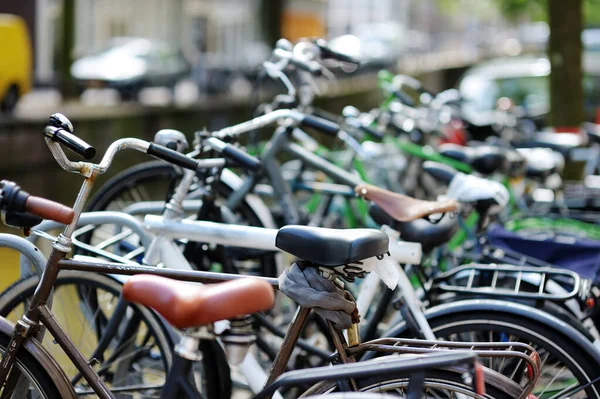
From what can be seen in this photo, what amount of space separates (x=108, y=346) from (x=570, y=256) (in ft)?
6.67

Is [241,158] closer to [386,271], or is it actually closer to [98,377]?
[386,271]

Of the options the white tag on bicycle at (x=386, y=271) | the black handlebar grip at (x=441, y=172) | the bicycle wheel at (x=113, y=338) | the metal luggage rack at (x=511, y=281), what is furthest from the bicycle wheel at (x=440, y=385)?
the black handlebar grip at (x=441, y=172)

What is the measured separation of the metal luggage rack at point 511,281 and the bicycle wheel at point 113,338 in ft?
3.13

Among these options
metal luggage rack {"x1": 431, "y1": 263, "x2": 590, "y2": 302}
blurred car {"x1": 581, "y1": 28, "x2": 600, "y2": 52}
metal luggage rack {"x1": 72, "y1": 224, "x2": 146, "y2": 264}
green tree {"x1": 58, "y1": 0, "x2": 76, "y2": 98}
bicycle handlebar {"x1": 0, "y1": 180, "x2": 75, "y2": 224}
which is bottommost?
metal luggage rack {"x1": 431, "y1": 263, "x2": 590, "y2": 302}

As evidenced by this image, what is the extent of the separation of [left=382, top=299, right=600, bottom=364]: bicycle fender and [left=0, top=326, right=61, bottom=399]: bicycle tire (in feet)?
3.62

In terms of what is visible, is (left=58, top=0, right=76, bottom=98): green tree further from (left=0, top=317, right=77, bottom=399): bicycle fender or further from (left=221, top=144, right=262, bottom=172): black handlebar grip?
(left=0, top=317, right=77, bottom=399): bicycle fender

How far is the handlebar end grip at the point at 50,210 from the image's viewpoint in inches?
103

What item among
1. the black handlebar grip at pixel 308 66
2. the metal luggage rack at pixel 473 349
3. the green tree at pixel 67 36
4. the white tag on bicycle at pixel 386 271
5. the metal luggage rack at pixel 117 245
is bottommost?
the metal luggage rack at pixel 473 349

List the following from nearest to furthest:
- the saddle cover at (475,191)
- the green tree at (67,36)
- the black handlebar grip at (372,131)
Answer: the saddle cover at (475,191), the black handlebar grip at (372,131), the green tree at (67,36)

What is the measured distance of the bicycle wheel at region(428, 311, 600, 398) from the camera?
2.94 m

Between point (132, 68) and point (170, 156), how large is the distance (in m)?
23.7

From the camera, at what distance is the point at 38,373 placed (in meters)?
2.74

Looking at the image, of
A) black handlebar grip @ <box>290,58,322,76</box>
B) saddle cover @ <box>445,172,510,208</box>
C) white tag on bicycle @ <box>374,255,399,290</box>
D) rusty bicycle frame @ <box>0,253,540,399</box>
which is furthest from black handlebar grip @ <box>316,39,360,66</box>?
rusty bicycle frame @ <box>0,253,540,399</box>

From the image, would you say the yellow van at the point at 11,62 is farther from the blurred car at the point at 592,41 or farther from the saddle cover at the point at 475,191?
the saddle cover at the point at 475,191
